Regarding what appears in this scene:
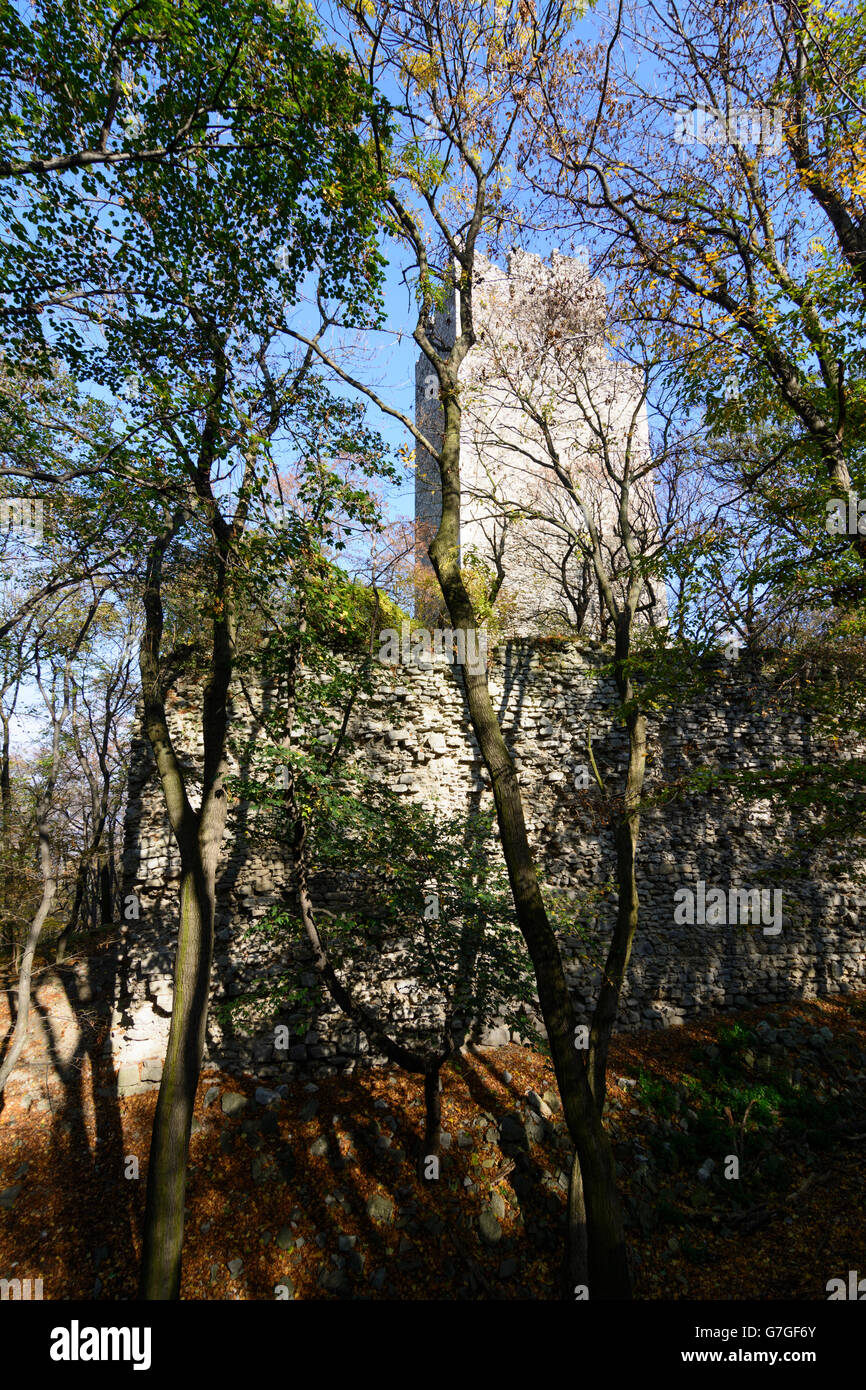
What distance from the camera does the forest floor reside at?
4.79 metres

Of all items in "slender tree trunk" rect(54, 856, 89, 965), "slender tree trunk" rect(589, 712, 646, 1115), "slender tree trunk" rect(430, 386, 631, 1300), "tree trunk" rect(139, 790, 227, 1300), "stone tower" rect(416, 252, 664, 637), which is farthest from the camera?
"slender tree trunk" rect(54, 856, 89, 965)

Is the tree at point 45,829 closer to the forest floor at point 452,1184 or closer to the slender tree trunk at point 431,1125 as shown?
the forest floor at point 452,1184

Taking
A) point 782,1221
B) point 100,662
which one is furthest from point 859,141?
point 100,662

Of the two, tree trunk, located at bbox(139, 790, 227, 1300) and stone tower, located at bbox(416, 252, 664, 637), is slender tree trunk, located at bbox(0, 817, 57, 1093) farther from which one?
stone tower, located at bbox(416, 252, 664, 637)

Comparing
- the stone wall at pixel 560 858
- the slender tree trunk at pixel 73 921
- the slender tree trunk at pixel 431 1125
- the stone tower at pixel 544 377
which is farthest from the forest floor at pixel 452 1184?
the stone tower at pixel 544 377

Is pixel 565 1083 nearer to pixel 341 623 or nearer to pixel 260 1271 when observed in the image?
pixel 260 1271

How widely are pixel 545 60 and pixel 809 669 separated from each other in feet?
27.4

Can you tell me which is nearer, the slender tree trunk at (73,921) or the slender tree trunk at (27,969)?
the slender tree trunk at (27,969)

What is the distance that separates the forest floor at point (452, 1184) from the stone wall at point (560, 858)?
0.68m

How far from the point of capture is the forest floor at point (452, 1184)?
15.7ft

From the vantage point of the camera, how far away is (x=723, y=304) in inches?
214

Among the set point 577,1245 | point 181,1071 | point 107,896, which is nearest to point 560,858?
point 577,1245

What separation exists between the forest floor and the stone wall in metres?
0.68

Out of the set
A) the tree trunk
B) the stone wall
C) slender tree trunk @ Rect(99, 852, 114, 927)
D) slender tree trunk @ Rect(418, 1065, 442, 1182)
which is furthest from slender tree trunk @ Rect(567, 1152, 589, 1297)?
slender tree trunk @ Rect(99, 852, 114, 927)
